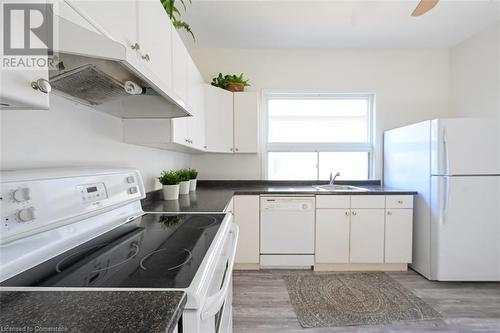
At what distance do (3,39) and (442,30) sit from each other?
3405 mm

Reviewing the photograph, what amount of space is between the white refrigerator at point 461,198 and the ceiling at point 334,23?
1.06 m

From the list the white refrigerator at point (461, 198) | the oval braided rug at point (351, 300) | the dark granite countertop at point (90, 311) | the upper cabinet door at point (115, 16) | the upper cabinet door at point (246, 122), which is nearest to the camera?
the dark granite countertop at point (90, 311)

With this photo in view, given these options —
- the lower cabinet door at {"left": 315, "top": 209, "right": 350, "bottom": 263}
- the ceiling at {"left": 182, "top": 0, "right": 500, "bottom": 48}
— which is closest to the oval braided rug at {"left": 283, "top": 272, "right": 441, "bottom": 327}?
the lower cabinet door at {"left": 315, "top": 209, "right": 350, "bottom": 263}

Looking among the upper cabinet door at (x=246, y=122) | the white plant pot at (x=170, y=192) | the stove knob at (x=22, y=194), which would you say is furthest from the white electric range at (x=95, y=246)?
the upper cabinet door at (x=246, y=122)

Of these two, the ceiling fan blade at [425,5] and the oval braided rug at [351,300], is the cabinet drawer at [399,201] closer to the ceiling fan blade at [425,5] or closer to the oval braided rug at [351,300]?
the oval braided rug at [351,300]

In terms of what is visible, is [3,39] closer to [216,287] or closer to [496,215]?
[216,287]

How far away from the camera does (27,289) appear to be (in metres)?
0.53

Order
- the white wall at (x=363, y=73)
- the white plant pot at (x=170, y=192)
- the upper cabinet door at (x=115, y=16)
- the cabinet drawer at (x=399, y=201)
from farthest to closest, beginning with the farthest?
1. the white wall at (x=363, y=73)
2. the cabinet drawer at (x=399, y=201)
3. the white plant pot at (x=170, y=192)
4. the upper cabinet door at (x=115, y=16)

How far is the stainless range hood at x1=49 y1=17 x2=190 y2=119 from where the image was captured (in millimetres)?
583

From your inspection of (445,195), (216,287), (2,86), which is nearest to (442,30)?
(445,195)

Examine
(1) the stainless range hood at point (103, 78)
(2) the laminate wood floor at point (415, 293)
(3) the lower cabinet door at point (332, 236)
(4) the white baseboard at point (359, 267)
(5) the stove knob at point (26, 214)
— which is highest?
(1) the stainless range hood at point (103, 78)

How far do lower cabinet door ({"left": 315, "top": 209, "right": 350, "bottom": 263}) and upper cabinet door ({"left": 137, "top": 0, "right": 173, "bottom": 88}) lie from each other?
187 centimetres

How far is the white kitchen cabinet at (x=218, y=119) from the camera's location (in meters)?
2.50

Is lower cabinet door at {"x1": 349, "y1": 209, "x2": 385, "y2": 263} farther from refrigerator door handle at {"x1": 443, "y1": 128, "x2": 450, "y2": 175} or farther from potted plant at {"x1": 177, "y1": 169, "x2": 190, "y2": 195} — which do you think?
potted plant at {"x1": 177, "y1": 169, "x2": 190, "y2": 195}
